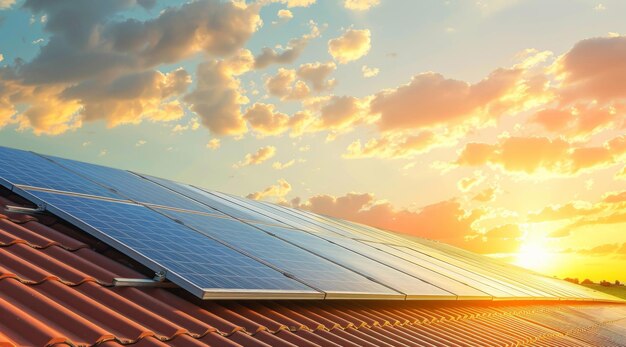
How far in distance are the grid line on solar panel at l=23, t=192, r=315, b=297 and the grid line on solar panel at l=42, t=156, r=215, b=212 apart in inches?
72.9

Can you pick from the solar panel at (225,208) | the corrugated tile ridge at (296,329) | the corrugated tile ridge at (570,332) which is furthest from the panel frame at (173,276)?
the corrugated tile ridge at (570,332)

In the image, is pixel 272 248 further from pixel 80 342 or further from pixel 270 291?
pixel 80 342

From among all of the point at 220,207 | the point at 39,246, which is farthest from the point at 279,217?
the point at 39,246

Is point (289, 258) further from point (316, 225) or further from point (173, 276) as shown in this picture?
point (316, 225)

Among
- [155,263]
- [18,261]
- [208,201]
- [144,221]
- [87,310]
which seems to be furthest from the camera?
[208,201]

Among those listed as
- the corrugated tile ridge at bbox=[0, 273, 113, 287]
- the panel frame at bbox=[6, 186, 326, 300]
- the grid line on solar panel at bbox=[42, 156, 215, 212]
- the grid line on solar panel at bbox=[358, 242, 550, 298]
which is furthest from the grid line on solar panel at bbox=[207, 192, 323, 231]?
the corrugated tile ridge at bbox=[0, 273, 113, 287]

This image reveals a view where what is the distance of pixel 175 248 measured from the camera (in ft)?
28.4

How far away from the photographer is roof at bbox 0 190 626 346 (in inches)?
232

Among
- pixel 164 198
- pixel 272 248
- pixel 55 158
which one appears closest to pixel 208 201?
pixel 164 198

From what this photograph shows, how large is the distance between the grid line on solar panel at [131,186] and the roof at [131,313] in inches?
102

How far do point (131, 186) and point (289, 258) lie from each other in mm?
4470

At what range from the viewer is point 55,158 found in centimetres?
1395

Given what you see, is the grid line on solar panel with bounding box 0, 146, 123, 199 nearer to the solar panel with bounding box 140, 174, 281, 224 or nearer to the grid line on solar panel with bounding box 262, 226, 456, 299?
the solar panel with bounding box 140, 174, 281, 224

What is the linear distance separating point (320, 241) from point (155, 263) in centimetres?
751
